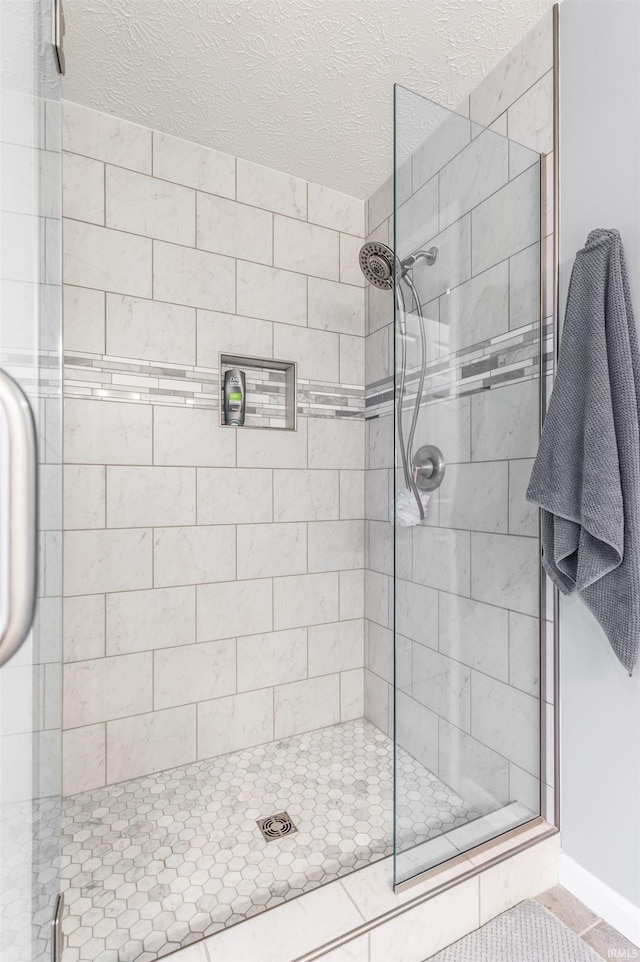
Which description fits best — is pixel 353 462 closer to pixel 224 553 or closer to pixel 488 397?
pixel 224 553

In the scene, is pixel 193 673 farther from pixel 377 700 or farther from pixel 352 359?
pixel 352 359

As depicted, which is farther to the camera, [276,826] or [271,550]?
[271,550]

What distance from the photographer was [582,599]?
1.16 meters

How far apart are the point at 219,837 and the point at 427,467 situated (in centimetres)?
125

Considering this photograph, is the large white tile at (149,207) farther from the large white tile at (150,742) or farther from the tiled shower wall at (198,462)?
the large white tile at (150,742)

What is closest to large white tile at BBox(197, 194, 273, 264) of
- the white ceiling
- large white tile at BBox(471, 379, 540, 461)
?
the white ceiling

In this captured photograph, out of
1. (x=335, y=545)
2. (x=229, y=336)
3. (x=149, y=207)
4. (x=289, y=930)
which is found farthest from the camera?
(x=335, y=545)

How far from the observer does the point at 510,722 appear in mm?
1335

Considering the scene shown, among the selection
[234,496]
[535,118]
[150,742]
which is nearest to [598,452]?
[535,118]

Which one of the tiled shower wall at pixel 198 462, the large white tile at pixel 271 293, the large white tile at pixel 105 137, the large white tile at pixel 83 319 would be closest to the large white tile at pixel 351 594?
the tiled shower wall at pixel 198 462

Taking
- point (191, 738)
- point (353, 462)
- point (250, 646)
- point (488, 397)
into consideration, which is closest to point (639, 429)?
point (488, 397)

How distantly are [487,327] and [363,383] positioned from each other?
948 millimetres

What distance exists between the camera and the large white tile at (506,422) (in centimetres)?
131

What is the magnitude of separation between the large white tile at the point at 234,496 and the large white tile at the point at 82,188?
0.97 metres
